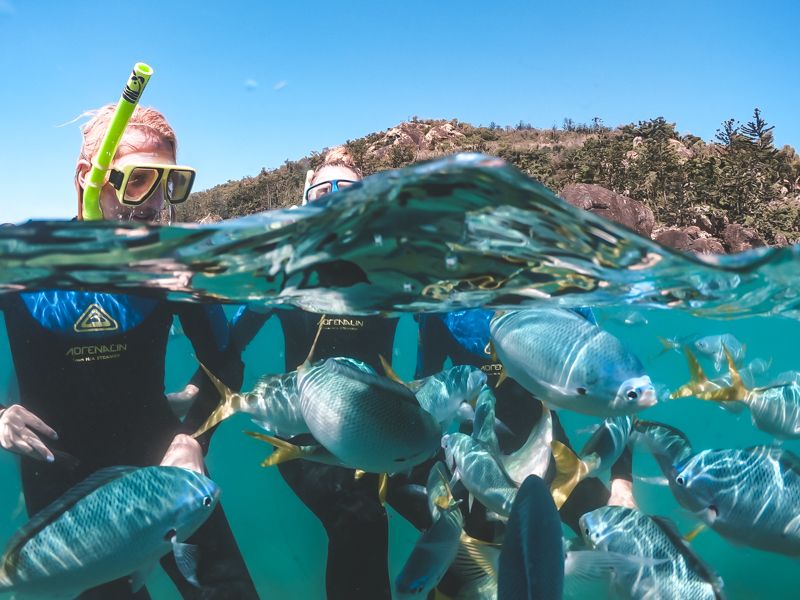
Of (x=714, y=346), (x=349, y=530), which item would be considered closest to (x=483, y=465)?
(x=349, y=530)

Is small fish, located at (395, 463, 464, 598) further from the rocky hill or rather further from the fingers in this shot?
the rocky hill

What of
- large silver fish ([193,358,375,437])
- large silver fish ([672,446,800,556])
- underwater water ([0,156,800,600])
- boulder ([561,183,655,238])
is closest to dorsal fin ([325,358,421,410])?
large silver fish ([193,358,375,437])

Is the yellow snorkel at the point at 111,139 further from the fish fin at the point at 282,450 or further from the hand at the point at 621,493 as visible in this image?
the hand at the point at 621,493

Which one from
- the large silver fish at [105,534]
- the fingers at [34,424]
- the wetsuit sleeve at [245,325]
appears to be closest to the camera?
the large silver fish at [105,534]

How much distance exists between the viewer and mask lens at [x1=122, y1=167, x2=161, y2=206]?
15.5 feet

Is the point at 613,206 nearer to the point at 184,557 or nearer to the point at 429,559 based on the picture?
the point at 429,559

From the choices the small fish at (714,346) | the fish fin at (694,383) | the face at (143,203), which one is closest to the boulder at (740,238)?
the small fish at (714,346)

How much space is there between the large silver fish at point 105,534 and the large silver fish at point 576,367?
92.4 inches

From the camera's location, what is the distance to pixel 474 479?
4402mm

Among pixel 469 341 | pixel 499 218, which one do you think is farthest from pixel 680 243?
pixel 499 218

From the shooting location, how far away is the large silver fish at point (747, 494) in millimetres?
4070

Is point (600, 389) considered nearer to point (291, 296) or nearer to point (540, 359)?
point (540, 359)

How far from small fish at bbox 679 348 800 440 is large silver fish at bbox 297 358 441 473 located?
2.90 m

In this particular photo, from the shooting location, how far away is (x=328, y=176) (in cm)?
681
